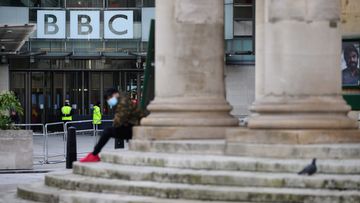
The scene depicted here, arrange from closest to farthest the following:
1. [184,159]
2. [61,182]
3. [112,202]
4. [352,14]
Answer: [112,202] < [184,159] < [61,182] < [352,14]

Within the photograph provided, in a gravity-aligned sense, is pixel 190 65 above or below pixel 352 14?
below

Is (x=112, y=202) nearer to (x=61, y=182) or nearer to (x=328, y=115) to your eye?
(x=61, y=182)

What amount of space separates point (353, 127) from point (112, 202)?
3643mm

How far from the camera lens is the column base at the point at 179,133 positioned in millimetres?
12695

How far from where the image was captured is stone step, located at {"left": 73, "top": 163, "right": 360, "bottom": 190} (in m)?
9.83

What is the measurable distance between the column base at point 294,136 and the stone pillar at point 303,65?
11 cm

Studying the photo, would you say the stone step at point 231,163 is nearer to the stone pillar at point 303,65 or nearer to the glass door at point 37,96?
the stone pillar at point 303,65

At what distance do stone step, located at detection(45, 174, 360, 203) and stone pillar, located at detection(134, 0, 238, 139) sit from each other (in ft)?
6.36

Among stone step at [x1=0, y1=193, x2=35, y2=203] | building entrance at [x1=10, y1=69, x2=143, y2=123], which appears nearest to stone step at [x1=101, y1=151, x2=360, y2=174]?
stone step at [x1=0, y1=193, x2=35, y2=203]

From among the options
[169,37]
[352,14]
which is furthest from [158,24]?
[352,14]

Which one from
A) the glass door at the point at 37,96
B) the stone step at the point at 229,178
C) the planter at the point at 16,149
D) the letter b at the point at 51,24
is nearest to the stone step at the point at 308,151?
the stone step at the point at 229,178

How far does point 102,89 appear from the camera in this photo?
4231 cm

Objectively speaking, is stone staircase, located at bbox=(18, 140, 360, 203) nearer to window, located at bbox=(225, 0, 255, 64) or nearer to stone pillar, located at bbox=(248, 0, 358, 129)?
stone pillar, located at bbox=(248, 0, 358, 129)

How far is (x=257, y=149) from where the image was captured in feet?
36.6
